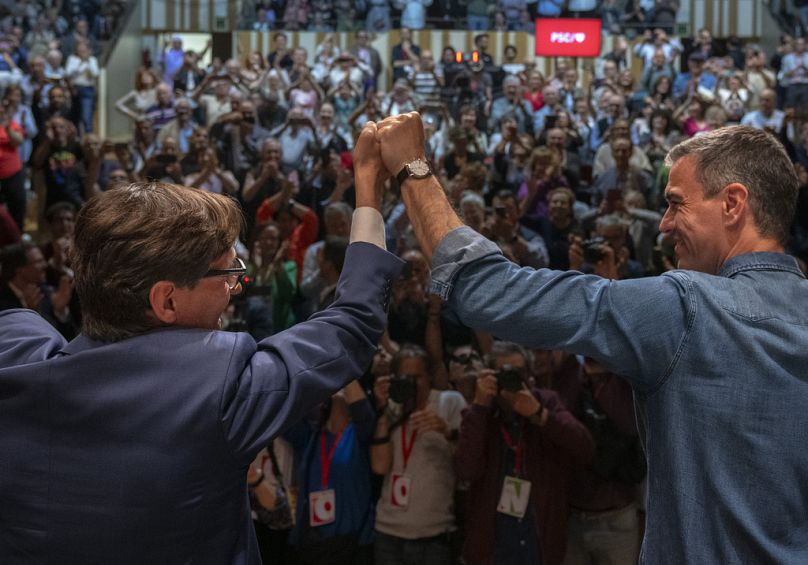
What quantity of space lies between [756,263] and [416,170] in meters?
0.58

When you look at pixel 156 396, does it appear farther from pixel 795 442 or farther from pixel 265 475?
pixel 265 475

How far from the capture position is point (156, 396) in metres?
1.45

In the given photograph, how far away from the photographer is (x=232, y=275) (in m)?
1.58

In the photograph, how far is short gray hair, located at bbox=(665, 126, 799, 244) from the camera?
167 cm

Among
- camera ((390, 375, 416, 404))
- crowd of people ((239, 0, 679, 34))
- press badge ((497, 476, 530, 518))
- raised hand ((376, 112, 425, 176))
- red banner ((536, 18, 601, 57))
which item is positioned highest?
crowd of people ((239, 0, 679, 34))

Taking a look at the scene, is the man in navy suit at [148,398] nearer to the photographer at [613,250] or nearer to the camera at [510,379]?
the camera at [510,379]

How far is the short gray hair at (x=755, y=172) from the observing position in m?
1.67

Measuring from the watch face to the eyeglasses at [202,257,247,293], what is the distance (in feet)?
1.09

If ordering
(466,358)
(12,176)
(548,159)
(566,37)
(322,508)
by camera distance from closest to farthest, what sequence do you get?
1. (322,508)
2. (466,358)
3. (548,159)
4. (12,176)
5. (566,37)

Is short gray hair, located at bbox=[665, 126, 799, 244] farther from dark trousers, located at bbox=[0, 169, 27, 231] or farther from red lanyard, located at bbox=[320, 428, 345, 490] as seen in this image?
dark trousers, located at bbox=[0, 169, 27, 231]

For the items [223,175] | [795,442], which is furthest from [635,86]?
[795,442]

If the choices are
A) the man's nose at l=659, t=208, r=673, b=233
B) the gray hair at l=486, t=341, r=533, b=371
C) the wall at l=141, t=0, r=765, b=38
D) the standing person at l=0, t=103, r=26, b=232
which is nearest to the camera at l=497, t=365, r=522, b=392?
the gray hair at l=486, t=341, r=533, b=371

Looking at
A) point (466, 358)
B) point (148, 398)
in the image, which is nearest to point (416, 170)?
point (148, 398)

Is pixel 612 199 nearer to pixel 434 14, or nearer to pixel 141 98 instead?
pixel 141 98
